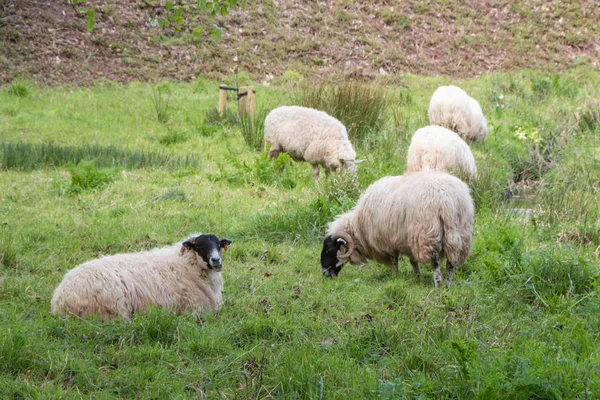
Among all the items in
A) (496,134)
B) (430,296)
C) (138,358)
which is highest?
(138,358)

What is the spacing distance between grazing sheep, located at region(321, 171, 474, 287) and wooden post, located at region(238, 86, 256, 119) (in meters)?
7.61

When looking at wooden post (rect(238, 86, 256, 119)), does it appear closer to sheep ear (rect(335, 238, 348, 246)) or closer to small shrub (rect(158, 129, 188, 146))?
small shrub (rect(158, 129, 188, 146))

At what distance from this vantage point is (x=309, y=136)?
12406mm

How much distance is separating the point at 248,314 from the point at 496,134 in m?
10.8

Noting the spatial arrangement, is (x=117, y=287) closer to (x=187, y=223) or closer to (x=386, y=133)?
(x=187, y=223)

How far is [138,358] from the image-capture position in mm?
4801

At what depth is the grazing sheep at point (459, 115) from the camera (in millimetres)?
14747

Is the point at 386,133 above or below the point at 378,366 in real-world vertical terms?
below

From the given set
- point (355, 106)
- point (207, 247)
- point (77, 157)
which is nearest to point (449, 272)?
point (207, 247)

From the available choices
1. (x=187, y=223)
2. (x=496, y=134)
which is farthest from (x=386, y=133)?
(x=187, y=223)

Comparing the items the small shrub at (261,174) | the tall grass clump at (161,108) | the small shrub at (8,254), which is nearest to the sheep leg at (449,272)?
the small shrub at (8,254)

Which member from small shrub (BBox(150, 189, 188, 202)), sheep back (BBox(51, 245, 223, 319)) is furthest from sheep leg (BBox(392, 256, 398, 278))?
small shrub (BBox(150, 189, 188, 202))

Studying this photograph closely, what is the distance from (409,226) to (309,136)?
551 cm

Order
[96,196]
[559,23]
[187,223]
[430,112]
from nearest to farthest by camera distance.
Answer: [187,223]
[96,196]
[430,112]
[559,23]
